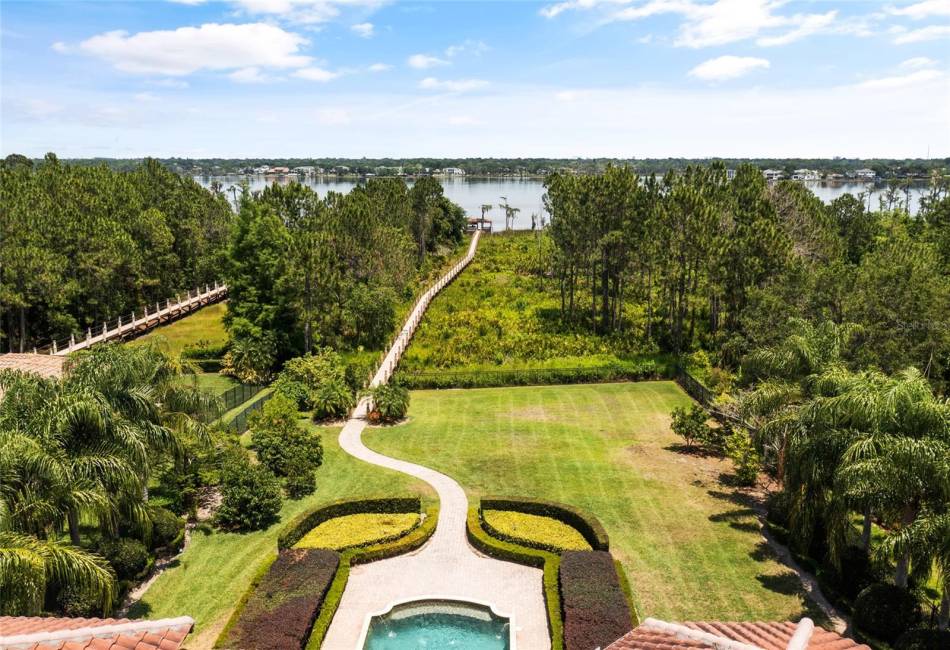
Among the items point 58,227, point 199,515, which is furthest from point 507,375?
point 58,227

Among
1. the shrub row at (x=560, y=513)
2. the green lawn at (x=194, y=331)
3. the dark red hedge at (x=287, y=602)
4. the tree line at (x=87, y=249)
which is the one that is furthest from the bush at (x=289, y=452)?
the tree line at (x=87, y=249)

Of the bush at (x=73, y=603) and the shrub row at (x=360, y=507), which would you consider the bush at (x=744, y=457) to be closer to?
the shrub row at (x=360, y=507)

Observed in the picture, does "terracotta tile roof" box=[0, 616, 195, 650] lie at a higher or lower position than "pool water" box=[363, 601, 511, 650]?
higher

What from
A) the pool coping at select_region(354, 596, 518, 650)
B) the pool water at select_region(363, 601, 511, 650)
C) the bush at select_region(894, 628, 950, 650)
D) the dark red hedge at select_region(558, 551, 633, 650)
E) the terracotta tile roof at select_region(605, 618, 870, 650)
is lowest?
the pool water at select_region(363, 601, 511, 650)

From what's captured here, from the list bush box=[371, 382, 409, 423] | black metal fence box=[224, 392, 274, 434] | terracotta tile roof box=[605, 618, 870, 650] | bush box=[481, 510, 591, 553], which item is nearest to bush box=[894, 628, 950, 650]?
terracotta tile roof box=[605, 618, 870, 650]

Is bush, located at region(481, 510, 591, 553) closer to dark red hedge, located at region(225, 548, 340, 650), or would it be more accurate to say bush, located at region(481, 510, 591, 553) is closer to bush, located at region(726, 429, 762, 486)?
dark red hedge, located at region(225, 548, 340, 650)

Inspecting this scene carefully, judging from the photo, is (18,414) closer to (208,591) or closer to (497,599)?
(208,591)
